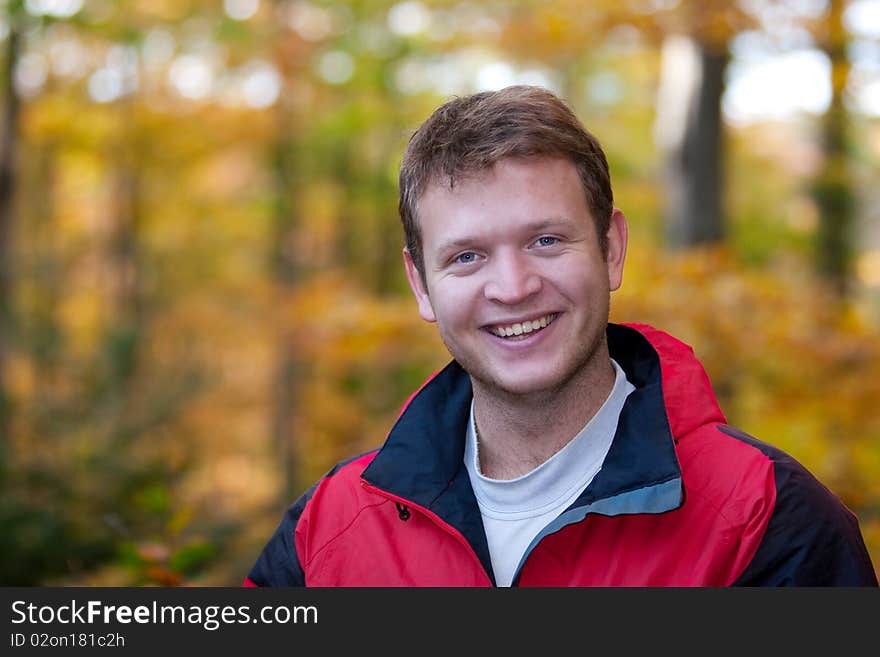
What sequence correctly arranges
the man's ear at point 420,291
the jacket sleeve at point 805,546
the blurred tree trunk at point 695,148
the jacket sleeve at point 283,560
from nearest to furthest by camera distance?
the jacket sleeve at point 805,546 → the jacket sleeve at point 283,560 → the man's ear at point 420,291 → the blurred tree trunk at point 695,148

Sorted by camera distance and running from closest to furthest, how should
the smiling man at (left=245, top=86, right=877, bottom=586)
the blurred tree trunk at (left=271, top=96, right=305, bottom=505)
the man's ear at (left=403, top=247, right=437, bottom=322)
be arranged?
the smiling man at (left=245, top=86, right=877, bottom=586) < the man's ear at (left=403, top=247, right=437, bottom=322) < the blurred tree trunk at (left=271, top=96, right=305, bottom=505)

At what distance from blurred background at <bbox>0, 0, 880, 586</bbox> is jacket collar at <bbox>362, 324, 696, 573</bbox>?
2.77ft

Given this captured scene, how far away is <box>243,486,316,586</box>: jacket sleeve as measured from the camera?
7.18 feet

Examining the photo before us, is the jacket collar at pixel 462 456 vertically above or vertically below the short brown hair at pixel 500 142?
below

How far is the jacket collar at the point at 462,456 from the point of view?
1833 millimetres

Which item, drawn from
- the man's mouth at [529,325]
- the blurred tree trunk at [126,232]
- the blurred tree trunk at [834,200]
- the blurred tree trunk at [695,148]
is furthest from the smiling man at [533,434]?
the blurred tree trunk at [126,232]

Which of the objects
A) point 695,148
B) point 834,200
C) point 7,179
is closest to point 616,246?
point 695,148

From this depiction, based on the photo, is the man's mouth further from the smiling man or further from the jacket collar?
the jacket collar

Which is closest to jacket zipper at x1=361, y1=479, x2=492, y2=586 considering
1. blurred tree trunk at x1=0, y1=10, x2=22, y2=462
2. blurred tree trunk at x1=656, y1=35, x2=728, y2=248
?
blurred tree trunk at x1=656, y1=35, x2=728, y2=248

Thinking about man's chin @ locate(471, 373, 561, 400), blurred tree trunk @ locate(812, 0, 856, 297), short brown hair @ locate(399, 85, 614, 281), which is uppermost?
blurred tree trunk @ locate(812, 0, 856, 297)

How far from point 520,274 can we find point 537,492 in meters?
0.46

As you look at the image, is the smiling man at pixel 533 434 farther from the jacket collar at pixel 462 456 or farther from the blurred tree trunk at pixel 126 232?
the blurred tree trunk at pixel 126 232

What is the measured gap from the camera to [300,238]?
14734mm

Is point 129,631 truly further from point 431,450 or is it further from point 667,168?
point 667,168
